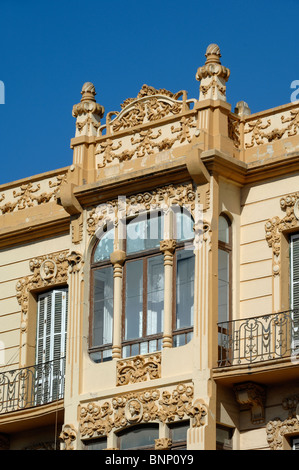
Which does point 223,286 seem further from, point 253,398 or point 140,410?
point 140,410

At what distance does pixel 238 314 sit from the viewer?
2673 cm

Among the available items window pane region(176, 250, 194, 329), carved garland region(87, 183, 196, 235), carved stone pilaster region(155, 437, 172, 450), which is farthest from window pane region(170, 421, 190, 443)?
carved garland region(87, 183, 196, 235)

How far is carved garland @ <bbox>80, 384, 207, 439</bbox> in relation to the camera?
25.9 m

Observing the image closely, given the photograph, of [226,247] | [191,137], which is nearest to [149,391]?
[226,247]

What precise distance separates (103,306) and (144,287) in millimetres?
1003

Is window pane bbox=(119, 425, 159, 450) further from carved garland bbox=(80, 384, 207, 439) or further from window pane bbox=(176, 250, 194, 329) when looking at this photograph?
window pane bbox=(176, 250, 194, 329)

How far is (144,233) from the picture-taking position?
27625 millimetres

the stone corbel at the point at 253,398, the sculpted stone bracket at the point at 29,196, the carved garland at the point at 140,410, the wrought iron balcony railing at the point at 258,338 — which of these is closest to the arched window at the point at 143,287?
the carved garland at the point at 140,410

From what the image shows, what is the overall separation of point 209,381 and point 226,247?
102 inches

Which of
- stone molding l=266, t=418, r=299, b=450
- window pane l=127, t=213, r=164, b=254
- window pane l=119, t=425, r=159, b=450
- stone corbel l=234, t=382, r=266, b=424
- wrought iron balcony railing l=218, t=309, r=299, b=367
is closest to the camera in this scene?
stone molding l=266, t=418, r=299, b=450

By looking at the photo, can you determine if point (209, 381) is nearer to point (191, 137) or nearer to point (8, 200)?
point (191, 137)

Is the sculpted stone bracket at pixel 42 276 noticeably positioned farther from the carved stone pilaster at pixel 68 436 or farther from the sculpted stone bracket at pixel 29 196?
the carved stone pilaster at pixel 68 436

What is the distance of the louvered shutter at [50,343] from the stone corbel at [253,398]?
390 centimetres

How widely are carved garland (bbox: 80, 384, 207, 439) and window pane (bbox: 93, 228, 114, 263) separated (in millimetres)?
2718
